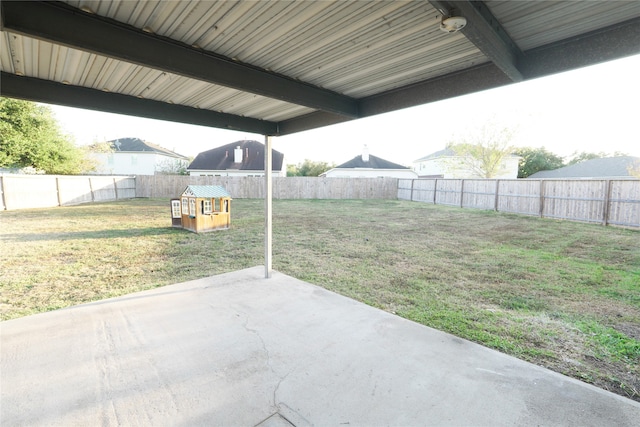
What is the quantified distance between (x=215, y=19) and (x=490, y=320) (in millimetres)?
3706

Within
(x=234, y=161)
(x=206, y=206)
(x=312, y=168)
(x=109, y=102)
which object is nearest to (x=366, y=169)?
(x=312, y=168)

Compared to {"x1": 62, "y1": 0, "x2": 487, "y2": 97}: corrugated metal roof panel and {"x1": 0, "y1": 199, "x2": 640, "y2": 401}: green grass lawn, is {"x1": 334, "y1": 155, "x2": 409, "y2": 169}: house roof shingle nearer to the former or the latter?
{"x1": 0, "y1": 199, "x2": 640, "y2": 401}: green grass lawn

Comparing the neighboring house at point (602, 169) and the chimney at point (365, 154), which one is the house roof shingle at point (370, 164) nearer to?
the chimney at point (365, 154)

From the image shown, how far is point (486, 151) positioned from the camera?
22.9 m

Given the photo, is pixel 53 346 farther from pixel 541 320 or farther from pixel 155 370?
pixel 541 320

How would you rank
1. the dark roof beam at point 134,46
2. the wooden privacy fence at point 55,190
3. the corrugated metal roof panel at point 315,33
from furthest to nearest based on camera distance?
the wooden privacy fence at point 55,190
the corrugated metal roof panel at point 315,33
the dark roof beam at point 134,46

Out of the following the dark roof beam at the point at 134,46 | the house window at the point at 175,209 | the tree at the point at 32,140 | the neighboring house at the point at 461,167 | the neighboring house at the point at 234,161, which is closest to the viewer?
the dark roof beam at the point at 134,46

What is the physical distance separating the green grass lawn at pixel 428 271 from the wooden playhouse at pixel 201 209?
0.50 m

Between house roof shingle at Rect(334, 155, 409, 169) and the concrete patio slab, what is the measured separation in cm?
2862

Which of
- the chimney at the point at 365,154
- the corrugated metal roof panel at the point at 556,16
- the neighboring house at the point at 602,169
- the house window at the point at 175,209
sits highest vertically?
the chimney at the point at 365,154

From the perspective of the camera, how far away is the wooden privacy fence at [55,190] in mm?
11758

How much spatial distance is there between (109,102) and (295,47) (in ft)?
6.78

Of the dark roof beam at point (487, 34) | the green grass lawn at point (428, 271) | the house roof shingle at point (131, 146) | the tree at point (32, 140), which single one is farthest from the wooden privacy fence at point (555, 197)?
the house roof shingle at point (131, 146)

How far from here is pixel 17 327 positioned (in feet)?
8.93
